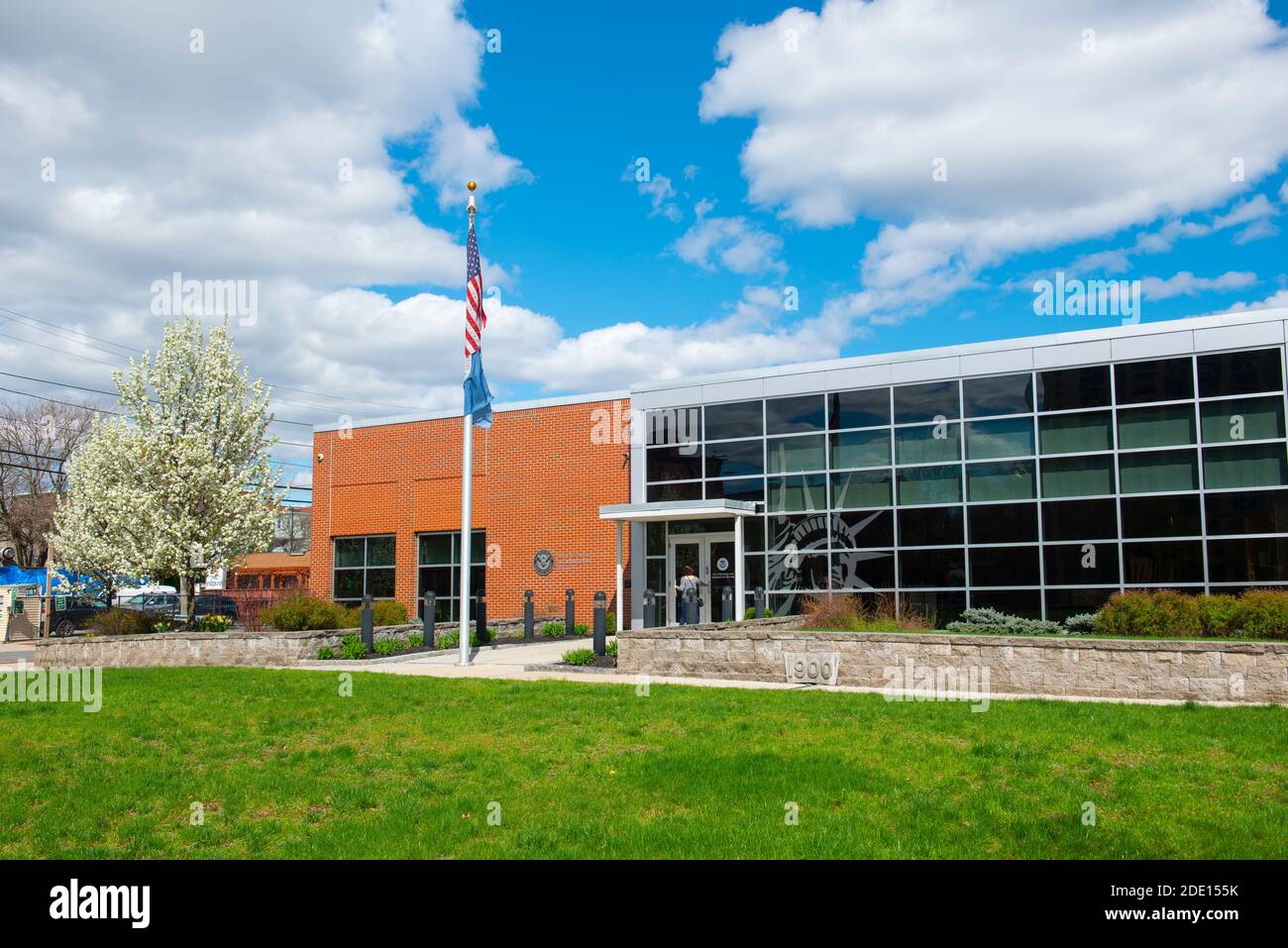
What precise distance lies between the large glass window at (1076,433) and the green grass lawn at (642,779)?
1037 cm

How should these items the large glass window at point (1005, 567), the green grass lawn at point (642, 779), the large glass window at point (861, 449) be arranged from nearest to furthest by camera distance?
1. the green grass lawn at point (642, 779)
2. the large glass window at point (1005, 567)
3. the large glass window at point (861, 449)

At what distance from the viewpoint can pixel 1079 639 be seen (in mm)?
11984

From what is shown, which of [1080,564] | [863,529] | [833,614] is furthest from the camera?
[863,529]

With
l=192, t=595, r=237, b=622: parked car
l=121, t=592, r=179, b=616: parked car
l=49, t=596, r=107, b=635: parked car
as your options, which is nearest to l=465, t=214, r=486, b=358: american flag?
l=49, t=596, r=107, b=635: parked car

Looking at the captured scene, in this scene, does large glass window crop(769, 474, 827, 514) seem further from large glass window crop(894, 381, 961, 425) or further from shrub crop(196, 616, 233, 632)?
shrub crop(196, 616, 233, 632)

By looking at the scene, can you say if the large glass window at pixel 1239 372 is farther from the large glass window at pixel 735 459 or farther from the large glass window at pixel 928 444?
the large glass window at pixel 735 459

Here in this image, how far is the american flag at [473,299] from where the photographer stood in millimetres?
17391

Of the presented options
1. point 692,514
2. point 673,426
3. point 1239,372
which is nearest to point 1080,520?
point 1239,372

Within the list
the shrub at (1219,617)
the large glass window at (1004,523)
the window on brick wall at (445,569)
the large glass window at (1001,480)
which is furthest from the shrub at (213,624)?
the shrub at (1219,617)

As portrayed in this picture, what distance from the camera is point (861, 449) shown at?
2172 centimetres

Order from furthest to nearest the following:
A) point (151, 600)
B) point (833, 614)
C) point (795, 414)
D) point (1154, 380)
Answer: point (151, 600), point (795, 414), point (1154, 380), point (833, 614)

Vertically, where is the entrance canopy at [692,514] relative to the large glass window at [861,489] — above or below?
below

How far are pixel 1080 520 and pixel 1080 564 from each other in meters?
0.84

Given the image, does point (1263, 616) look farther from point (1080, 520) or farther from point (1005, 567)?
point (1005, 567)
